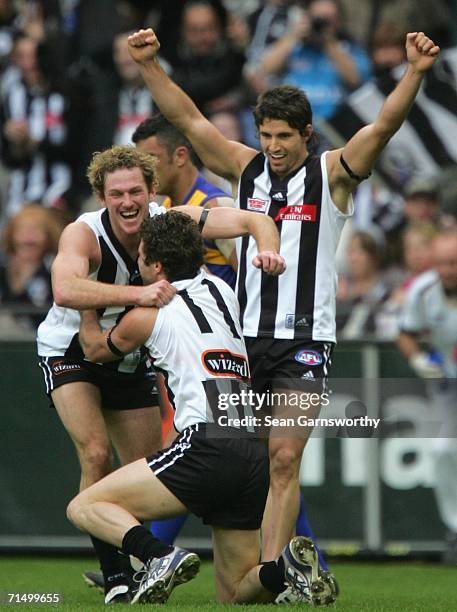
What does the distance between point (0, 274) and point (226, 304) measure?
549cm

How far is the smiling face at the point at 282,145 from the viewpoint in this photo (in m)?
6.84

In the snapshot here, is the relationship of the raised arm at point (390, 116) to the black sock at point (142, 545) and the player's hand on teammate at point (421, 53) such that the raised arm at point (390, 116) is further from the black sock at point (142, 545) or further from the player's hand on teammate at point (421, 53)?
the black sock at point (142, 545)

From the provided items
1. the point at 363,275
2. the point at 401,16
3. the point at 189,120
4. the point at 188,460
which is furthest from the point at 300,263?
the point at 401,16

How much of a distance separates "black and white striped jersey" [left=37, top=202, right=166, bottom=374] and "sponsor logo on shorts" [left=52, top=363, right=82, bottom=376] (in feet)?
0.14

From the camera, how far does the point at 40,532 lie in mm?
9406

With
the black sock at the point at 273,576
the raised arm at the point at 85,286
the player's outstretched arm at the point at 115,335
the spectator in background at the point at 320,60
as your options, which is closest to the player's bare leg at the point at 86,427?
the player's outstretched arm at the point at 115,335

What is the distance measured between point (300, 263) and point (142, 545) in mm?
1741

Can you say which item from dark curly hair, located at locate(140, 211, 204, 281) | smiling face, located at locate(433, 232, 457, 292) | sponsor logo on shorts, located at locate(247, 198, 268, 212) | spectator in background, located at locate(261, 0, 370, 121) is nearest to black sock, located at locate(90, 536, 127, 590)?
dark curly hair, located at locate(140, 211, 204, 281)

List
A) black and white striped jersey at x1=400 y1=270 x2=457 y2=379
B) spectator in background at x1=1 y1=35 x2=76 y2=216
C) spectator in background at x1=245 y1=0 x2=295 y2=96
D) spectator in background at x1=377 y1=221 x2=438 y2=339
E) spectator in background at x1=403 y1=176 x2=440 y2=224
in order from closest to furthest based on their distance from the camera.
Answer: black and white striped jersey at x1=400 y1=270 x2=457 y2=379
spectator in background at x1=377 y1=221 x2=438 y2=339
spectator in background at x1=403 y1=176 x2=440 y2=224
spectator in background at x1=1 y1=35 x2=76 y2=216
spectator in background at x1=245 y1=0 x2=295 y2=96

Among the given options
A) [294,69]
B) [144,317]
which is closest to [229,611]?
[144,317]

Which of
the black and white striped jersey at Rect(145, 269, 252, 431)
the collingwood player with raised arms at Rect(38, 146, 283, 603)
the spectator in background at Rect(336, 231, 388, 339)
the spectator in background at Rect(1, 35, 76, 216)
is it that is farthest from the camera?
the spectator in background at Rect(1, 35, 76, 216)

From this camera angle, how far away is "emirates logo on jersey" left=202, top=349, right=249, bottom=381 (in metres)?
5.95

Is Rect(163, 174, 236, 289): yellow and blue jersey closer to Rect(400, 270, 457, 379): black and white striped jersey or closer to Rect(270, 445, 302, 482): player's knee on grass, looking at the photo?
Rect(270, 445, 302, 482): player's knee on grass

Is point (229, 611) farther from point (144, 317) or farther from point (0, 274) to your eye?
point (0, 274)
